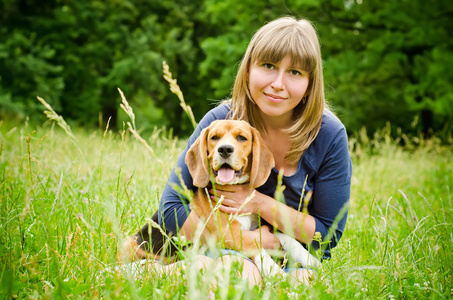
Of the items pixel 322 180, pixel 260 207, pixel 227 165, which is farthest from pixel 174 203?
pixel 322 180

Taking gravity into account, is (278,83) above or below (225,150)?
above

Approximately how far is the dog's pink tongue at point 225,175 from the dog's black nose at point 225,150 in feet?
0.38

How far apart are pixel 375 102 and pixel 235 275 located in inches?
693

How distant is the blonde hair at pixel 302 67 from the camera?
2641mm

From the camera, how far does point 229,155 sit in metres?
2.54

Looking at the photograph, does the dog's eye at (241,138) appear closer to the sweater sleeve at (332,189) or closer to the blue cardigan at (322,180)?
the blue cardigan at (322,180)

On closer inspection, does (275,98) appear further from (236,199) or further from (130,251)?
(130,251)

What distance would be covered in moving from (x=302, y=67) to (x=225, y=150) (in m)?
0.84

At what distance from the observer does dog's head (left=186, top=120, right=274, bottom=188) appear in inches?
99.7

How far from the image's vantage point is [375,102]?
17.7 m

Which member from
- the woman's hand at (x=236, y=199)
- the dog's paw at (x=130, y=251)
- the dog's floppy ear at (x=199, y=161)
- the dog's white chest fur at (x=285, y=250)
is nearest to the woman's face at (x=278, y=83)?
the dog's floppy ear at (x=199, y=161)

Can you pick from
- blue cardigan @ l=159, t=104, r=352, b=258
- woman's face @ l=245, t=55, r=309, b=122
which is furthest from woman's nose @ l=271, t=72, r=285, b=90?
blue cardigan @ l=159, t=104, r=352, b=258

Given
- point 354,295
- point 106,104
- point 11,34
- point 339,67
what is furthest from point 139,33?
point 354,295

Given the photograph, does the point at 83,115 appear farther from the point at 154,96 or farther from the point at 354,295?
the point at 354,295
